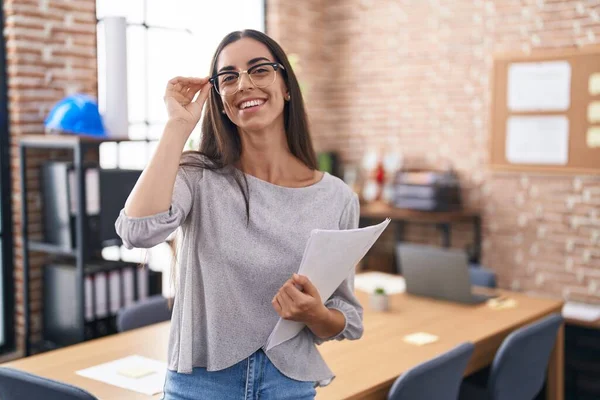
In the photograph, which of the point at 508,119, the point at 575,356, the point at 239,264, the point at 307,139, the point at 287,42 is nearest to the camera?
the point at 239,264

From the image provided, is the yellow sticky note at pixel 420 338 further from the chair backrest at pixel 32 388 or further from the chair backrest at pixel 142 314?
the chair backrest at pixel 32 388

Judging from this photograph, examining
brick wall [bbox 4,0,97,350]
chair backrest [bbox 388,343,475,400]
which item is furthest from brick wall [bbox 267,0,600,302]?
chair backrest [bbox 388,343,475,400]

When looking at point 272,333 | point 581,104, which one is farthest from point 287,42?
point 272,333

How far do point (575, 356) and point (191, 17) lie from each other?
3399mm

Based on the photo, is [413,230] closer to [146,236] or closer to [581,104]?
[581,104]

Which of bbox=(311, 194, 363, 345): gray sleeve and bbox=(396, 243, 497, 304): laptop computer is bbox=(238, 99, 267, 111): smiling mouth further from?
bbox=(396, 243, 497, 304): laptop computer

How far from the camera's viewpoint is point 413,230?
18.9 feet

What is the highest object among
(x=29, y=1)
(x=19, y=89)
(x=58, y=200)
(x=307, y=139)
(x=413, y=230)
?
(x=29, y=1)

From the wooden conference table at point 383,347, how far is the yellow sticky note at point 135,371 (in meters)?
0.10

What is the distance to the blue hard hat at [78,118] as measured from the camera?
3689 mm

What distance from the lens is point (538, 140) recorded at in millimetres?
5066

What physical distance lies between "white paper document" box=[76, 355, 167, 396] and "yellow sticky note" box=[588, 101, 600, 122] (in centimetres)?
359

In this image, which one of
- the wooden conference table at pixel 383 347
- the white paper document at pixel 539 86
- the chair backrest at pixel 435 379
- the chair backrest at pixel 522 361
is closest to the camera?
the chair backrest at pixel 435 379

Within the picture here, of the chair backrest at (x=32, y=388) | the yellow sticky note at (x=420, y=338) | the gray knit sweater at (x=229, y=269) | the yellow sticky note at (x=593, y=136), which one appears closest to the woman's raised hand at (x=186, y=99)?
the gray knit sweater at (x=229, y=269)
